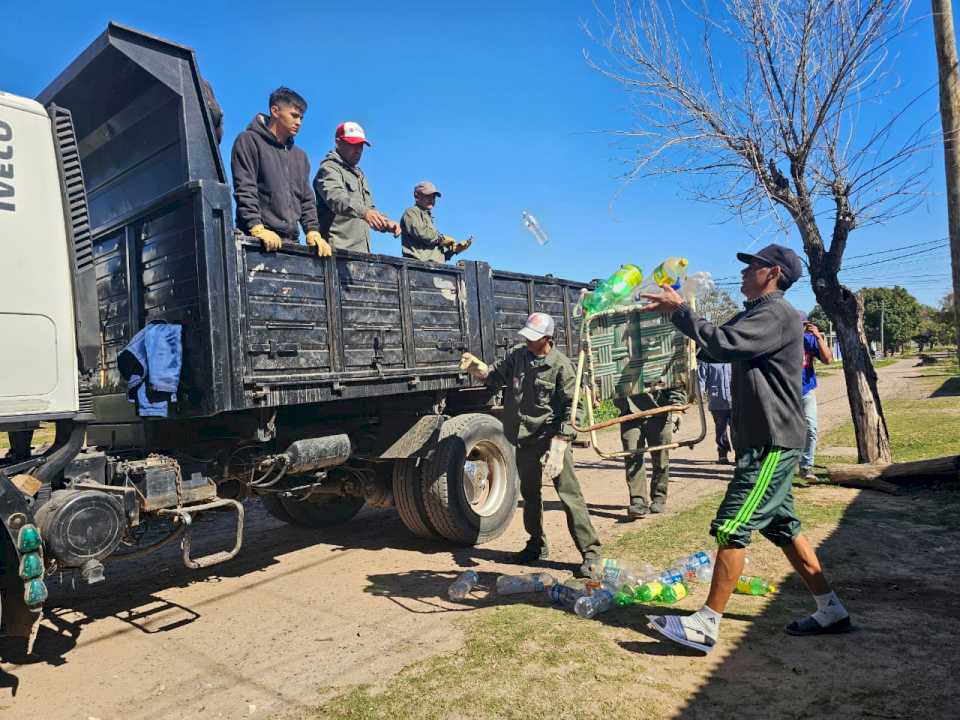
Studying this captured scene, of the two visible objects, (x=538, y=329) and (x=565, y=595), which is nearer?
(x=565, y=595)

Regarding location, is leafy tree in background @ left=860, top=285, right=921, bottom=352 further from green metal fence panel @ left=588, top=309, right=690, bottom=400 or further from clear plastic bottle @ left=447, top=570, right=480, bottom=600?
clear plastic bottle @ left=447, top=570, right=480, bottom=600

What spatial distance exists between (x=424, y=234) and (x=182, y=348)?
9.97ft

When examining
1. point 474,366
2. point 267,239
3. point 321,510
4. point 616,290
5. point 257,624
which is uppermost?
point 267,239

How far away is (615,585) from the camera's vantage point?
4.18 meters

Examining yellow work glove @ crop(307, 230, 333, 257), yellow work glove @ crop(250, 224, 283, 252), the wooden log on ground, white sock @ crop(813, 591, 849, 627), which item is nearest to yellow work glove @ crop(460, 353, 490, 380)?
yellow work glove @ crop(307, 230, 333, 257)

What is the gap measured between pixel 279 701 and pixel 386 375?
2411mm

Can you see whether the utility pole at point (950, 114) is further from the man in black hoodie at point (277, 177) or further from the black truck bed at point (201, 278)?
the man in black hoodie at point (277, 177)

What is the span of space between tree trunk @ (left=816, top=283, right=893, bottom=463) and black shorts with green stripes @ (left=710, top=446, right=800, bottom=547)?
534cm

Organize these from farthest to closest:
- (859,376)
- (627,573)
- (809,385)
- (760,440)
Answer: (859,376)
(809,385)
(627,573)
(760,440)

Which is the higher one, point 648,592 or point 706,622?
point 706,622

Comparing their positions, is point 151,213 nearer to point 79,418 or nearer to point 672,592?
point 79,418

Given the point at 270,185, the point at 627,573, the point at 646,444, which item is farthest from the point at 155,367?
the point at 646,444

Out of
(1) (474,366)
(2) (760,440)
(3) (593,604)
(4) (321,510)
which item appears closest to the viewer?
(2) (760,440)

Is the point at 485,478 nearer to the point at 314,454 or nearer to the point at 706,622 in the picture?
the point at 314,454
